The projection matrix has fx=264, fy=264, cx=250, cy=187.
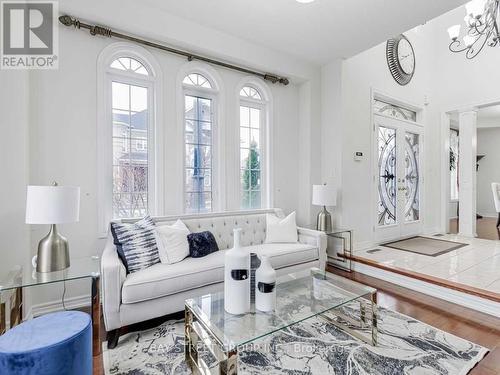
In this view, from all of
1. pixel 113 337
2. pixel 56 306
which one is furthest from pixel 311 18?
pixel 56 306

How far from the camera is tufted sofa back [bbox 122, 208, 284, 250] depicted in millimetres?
2957

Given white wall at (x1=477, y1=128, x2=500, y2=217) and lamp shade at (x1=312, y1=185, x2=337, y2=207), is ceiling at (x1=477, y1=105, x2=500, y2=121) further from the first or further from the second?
lamp shade at (x1=312, y1=185, x2=337, y2=207)

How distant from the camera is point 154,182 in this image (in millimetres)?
2992

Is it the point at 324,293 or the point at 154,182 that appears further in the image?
the point at 154,182

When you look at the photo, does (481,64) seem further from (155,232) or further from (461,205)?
(155,232)

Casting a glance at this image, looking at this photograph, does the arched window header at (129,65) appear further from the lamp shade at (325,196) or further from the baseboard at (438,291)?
the baseboard at (438,291)

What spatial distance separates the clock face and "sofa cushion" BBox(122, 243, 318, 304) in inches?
170

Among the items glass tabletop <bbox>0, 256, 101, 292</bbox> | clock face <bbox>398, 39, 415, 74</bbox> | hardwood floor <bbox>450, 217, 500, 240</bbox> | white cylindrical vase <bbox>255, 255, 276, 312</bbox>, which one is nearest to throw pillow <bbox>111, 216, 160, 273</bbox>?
glass tabletop <bbox>0, 256, 101, 292</bbox>

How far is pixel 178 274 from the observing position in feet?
7.24

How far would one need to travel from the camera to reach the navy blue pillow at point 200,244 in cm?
261

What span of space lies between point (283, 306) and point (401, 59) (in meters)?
5.06

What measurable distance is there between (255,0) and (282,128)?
68.5 inches

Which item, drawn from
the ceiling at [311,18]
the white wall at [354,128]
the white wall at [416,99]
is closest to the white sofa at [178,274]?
the white wall at [354,128]

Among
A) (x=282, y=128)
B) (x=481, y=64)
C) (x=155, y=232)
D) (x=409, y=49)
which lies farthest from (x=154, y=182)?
(x=481, y=64)
